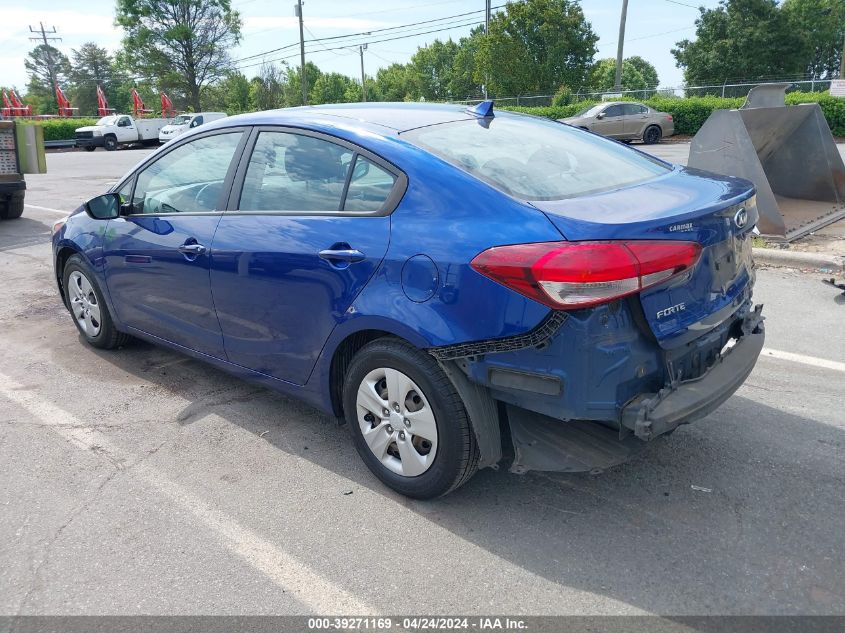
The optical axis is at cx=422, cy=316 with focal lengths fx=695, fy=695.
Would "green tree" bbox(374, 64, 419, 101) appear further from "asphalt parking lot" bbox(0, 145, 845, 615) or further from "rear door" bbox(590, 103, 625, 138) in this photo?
"asphalt parking lot" bbox(0, 145, 845, 615)

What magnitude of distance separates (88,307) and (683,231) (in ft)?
13.6

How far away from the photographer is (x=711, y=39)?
59906mm

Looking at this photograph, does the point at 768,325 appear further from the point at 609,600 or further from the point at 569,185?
the point at 609,600

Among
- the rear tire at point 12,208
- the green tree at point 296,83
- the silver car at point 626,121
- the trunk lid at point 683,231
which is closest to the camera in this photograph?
the trunk lid at point 683,231

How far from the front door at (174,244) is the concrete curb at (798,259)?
18.0 feet

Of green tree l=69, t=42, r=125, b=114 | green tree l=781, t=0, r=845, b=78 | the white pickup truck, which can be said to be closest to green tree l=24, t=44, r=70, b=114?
green tree l=69, t=42, r=125, b=114

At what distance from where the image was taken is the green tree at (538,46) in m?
41.0

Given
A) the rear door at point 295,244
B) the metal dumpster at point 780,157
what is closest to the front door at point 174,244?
the rear door at point 295,244

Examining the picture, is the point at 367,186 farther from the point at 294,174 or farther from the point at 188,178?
the point at 188,178

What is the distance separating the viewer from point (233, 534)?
293 cm

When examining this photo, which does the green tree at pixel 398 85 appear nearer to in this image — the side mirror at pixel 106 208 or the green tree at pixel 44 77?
the green tree at pixel 44 77

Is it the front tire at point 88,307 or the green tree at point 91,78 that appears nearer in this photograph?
the front tire at point 88,307

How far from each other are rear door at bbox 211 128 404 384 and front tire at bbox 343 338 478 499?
0.31 m

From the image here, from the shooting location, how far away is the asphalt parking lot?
254cm
